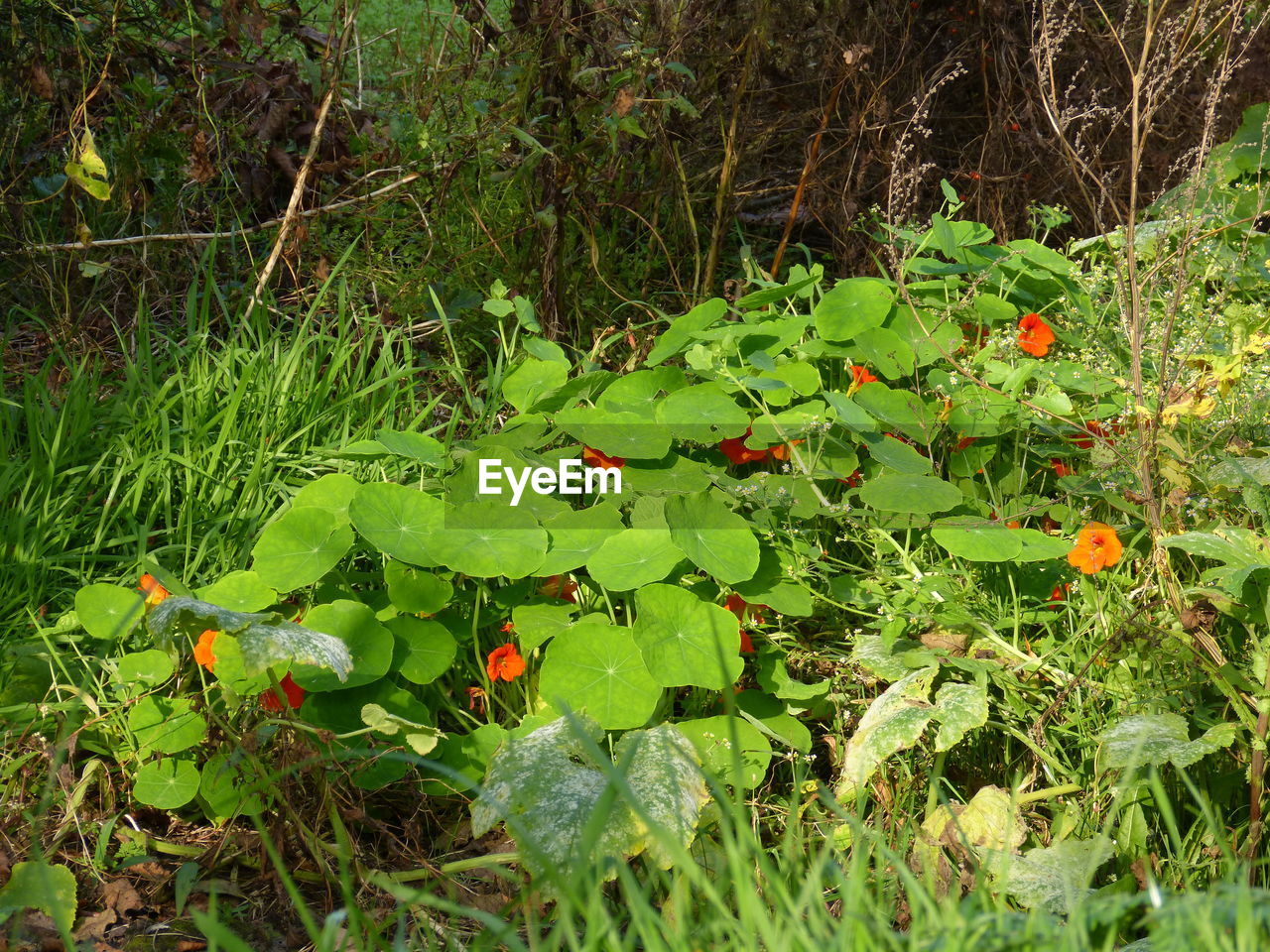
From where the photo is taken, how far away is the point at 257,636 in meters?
1.55

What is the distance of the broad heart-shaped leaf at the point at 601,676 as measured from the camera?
1876mm

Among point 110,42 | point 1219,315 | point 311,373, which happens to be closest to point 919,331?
point 1219,315

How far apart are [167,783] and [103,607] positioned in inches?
12.1

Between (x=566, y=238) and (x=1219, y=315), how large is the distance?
1.65m

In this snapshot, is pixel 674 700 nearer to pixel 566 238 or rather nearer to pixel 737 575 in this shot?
pixel 737 575

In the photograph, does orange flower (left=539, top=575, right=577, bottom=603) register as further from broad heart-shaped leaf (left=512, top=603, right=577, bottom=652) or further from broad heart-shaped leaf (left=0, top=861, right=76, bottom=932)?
broad heart-shaped leaf (left=0, top=861, right=76, bottom=932)

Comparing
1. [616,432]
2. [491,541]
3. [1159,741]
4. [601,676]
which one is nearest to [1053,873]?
[1159,741]

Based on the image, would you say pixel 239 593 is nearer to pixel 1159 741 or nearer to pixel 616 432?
pixel 616 432

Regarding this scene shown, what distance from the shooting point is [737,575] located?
192cm

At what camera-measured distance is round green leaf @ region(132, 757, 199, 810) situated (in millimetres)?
1788

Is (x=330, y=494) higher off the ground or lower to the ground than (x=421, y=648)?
higher

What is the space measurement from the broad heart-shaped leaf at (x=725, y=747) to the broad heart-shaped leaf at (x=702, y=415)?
23.7 inches

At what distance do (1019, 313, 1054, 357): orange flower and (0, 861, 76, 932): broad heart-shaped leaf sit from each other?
80.6 inches

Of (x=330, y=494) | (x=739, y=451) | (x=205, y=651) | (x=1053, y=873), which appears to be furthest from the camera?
(x=739, y=451)
